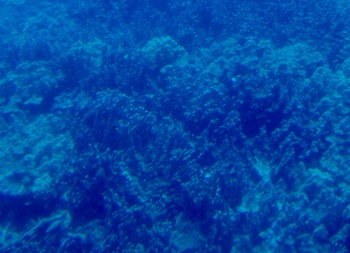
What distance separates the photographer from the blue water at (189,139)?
3.70m

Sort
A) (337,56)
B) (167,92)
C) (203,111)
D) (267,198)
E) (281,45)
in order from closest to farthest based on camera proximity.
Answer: (267,198) < (203,111) < (167,92) < (337,56) < (281,45)

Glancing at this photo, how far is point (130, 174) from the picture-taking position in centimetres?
416

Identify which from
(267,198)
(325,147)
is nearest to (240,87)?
(325,147)

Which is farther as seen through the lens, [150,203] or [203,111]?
[203,111]

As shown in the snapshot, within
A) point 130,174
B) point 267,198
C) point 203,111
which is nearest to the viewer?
point 267,198

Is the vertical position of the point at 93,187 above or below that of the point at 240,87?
below

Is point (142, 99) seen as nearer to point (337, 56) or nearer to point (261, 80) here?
point (261, 80)

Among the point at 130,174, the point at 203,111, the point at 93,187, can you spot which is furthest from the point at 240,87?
the point at 93,187

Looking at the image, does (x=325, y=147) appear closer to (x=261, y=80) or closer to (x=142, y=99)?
(x=261, y=80)

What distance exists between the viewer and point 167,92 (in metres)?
5.39

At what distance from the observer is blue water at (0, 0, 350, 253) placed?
3701 millimetres

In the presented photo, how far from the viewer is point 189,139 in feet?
15.0

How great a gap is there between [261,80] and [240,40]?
207cm

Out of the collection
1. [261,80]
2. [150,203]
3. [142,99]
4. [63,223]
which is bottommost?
[63,223]
